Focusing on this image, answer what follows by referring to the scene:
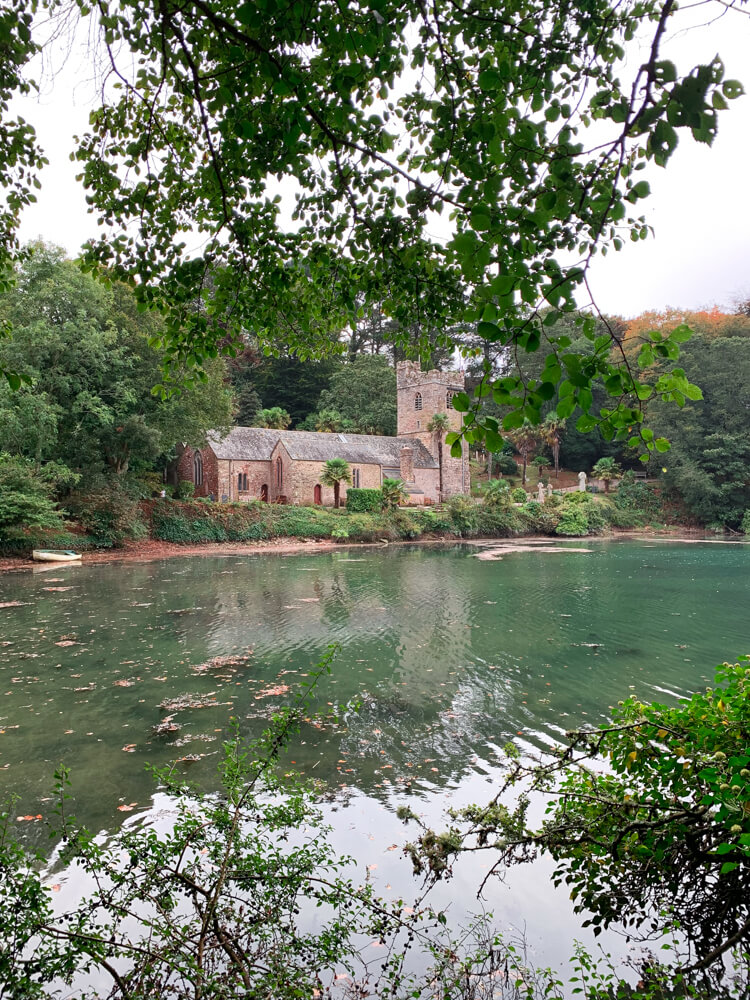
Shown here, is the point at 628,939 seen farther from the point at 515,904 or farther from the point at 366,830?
the point at 366,830

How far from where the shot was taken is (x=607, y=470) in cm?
5169

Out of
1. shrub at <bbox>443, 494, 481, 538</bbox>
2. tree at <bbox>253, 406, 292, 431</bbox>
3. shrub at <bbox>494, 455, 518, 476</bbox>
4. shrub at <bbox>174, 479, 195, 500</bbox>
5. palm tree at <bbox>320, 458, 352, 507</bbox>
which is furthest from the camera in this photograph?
shrub at <bbox>494, 455, 518, 476</bbox>

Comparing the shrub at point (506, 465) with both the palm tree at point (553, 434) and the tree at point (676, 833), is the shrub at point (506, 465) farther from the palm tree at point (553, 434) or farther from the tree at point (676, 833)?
the tree at point (676, 833)

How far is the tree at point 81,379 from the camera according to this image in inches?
904

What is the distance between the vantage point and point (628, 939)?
11.4 ft

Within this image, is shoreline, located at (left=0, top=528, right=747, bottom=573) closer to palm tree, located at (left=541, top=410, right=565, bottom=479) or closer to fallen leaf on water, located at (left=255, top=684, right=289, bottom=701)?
palm tree, located at (left=541, top=410, right=565, bottom=479)

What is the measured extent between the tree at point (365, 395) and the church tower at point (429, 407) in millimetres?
3511

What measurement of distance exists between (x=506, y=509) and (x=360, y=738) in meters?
34.6

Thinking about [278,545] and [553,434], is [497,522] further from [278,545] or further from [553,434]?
[553,434]

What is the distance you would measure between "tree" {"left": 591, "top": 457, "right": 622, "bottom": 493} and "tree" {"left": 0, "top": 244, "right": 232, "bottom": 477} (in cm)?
3643

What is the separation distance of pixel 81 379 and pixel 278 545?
1298cm

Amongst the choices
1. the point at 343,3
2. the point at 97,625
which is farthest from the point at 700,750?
the point at 97,625

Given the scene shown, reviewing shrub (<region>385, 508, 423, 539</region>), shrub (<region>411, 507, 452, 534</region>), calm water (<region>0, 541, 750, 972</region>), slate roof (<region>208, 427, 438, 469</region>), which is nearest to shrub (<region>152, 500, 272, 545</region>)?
slate roof (<region>208, 427, 438, 469</region>)

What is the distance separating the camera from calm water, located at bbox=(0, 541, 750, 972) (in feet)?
18.5
